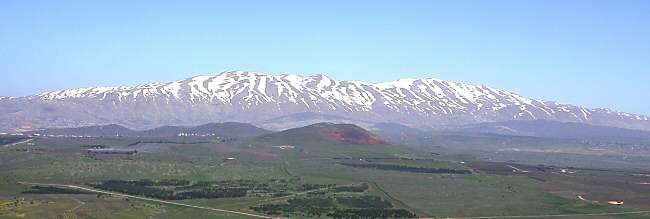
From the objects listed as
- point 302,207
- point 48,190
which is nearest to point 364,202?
point 302,207

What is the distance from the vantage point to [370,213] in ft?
371

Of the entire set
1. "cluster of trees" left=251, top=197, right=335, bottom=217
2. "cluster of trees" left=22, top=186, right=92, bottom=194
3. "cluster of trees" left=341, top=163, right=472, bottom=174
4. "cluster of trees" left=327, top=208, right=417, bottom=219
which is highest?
"cluster of trees" left=341, top=163, right=472, bottom=174

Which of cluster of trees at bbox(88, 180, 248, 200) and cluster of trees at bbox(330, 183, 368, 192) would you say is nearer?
cluster of trees at bbox(88, 180, 248, 200)

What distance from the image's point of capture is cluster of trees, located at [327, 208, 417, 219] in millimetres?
110150

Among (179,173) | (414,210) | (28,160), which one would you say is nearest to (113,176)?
(179,173)

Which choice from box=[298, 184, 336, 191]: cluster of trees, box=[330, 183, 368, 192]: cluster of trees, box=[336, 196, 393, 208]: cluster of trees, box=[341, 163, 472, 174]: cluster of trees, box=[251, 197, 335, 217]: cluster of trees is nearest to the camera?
box=[251, 197, 335, 217]: cluster of trees

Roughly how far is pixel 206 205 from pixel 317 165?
61.2 meters

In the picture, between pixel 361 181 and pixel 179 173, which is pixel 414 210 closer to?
pixel 361 181

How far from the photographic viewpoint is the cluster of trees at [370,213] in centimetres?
11015

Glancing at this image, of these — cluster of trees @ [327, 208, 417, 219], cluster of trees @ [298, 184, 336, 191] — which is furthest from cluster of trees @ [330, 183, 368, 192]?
cluster of trees @ [327, 208, 417, 219]

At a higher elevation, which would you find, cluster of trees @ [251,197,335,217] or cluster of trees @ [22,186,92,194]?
cluster of trees @ [22,186,92,194]

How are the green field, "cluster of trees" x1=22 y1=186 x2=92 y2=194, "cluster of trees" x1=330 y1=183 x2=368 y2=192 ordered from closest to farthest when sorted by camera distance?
the green field < "cluster of trees" x1=22 y1=186 x2=92 y2=194 < "cluster of trees" x1=330 y1=183 x2=368 y2=192

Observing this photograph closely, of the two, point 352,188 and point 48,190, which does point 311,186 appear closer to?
point 352,188

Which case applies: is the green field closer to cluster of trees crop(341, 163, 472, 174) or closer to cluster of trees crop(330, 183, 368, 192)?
cluster of trees crop(330, 183, 368, 192)
